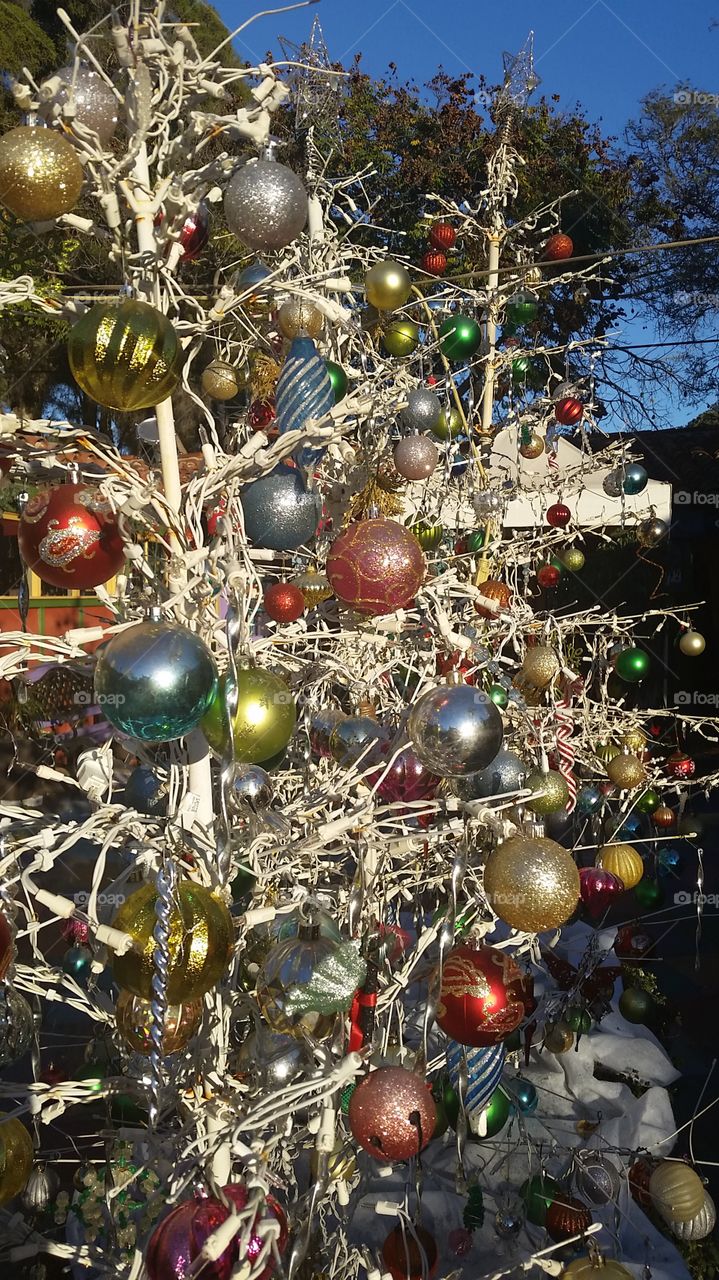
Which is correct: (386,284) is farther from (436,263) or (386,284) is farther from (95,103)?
(436,263)

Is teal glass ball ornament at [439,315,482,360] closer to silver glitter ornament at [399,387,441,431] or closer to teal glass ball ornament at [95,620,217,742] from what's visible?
silver glitter ornament at [399,387,441,431]

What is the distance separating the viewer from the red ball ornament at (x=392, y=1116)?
1779mm

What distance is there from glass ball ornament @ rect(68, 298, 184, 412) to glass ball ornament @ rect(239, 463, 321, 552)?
55 cm

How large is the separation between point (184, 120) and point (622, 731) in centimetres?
375

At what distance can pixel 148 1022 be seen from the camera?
5.29ft

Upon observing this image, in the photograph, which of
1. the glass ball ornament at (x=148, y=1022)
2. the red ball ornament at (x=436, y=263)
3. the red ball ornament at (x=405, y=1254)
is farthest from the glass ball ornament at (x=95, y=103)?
the red ball ornament at (x=436, y=263)

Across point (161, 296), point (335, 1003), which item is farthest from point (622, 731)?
point (161, 296)

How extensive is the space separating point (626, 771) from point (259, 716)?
3141mm

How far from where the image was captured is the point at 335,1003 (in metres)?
1.68

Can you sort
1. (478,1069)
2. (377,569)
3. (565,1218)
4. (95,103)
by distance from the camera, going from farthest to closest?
1. (565,1218)
2. (478,1069)
3. (377,569)
4. (95,103)

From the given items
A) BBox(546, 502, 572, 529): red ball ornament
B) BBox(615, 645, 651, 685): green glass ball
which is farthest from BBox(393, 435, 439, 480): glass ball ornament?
BBox(615, 645, 651, 685): green glass ball

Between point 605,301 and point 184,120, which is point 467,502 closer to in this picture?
point 184,120

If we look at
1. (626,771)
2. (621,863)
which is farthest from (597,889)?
(626,771)

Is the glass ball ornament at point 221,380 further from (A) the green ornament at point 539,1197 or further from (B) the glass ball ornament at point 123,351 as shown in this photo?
(A) the green ornament at point 539,1197
